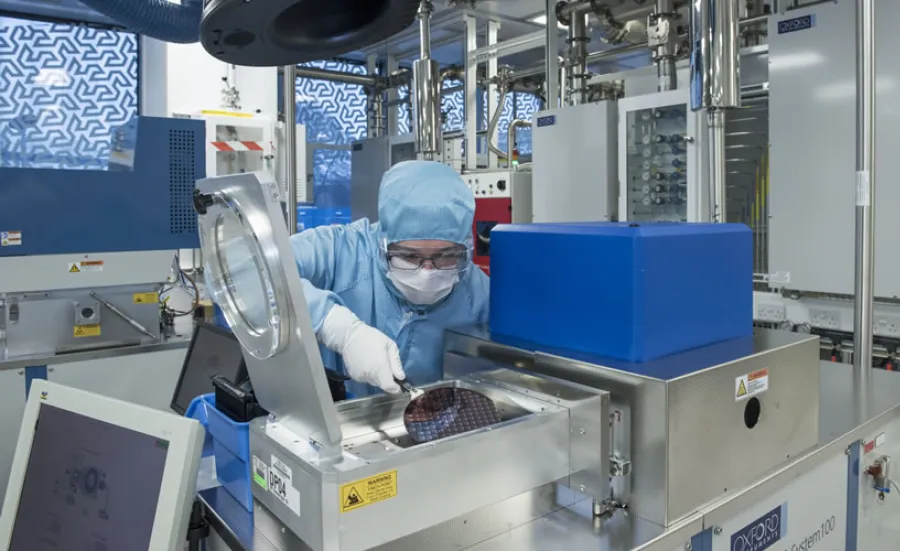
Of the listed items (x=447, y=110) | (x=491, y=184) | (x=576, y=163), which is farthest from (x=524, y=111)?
(x=576, y=163)

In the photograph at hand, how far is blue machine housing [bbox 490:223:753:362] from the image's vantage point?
97 centimetres

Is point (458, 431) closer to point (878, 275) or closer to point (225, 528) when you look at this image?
point (225, 528)

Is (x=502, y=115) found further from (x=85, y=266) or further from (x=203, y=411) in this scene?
(x=203, y=411)

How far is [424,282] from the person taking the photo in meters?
1.36

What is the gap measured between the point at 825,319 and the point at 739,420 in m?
1.92

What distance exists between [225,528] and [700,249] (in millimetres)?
814

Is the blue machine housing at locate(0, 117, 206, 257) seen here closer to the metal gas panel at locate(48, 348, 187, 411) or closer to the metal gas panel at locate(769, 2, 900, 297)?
the metal gas panel at locate(48, 348, 187, 411)

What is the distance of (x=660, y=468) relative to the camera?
91cm

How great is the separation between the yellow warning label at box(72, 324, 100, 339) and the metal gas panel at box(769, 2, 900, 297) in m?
2.59

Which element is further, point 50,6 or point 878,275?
point 50,6

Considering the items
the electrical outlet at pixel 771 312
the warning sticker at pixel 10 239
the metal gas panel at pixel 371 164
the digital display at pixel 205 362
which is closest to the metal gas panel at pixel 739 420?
the digital display at pixel 205 362

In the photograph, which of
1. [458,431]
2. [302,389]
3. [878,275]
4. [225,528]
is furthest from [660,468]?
[878,275]

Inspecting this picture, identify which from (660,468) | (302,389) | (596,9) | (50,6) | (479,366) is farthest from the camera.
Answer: (50,6)

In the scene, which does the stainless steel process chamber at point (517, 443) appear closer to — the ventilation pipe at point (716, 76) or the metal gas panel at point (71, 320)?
the ventilation pipe at point (716, 76)
